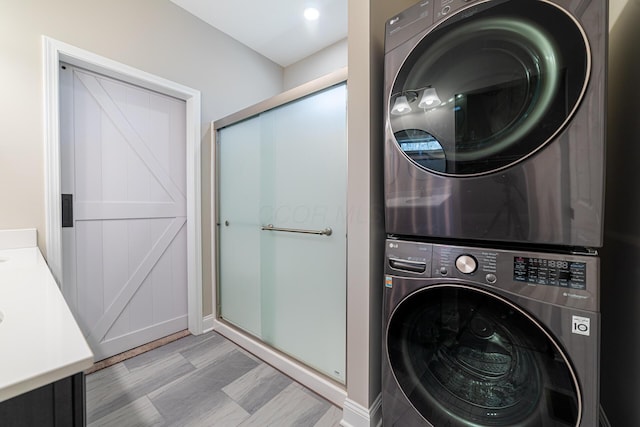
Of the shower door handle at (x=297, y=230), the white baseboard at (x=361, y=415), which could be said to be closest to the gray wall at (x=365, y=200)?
the white baseboard at (x=361, y=415)

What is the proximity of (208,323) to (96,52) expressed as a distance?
7.01 ft

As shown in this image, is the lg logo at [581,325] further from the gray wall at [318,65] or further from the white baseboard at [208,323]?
the gray wall at [318,65]

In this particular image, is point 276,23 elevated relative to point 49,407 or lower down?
elevated

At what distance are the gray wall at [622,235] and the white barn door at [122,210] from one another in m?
2.60

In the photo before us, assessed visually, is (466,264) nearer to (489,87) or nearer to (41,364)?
(489,87)

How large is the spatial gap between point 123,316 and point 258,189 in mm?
1382

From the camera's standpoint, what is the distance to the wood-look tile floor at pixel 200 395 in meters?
1.29

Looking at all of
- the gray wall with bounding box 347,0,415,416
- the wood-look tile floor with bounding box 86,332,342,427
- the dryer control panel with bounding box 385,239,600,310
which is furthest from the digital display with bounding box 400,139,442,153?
the wood-look tile floor with bounding box 86,332,342,427

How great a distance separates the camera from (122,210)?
6.08 feet

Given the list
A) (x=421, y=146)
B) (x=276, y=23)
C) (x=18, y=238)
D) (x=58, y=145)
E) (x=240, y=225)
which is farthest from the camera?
(x=276, y=23)

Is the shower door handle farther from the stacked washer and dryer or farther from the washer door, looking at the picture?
the washer door

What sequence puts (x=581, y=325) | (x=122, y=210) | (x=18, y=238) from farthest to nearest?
1. (x=122, y=210)
2. (x=18, y=238)
3. (x=581, y=325)

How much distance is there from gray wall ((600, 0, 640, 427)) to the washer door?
390 mm

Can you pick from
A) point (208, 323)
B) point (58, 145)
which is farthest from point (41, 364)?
point (208, 323)
